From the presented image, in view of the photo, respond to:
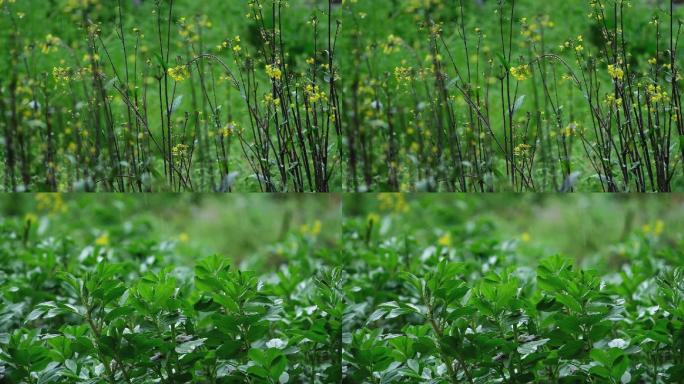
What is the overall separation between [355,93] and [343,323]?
0.93 m

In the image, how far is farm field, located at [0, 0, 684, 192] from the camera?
2.86 m

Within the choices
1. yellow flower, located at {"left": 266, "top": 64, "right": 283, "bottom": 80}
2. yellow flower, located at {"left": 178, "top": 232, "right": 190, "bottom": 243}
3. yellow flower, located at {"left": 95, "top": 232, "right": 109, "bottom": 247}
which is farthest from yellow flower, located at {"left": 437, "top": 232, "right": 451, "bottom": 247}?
yellow flower, located at {"left": 95, "top": 232, "right": 109, "bottom": 247}

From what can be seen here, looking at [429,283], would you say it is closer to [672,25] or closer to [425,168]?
[425,168]

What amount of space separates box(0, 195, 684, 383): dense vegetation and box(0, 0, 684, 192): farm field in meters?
0.42

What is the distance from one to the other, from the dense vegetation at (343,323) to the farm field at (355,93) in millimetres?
423

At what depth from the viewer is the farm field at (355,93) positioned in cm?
286

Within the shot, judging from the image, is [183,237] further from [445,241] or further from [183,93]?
[445,241]

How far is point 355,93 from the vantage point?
2879mm

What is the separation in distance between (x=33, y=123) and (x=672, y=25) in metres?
2.67

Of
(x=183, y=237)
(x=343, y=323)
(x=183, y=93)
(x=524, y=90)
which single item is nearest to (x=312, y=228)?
(x=183, y=237)

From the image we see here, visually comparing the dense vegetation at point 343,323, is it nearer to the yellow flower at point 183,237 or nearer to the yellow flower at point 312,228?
the yellow flower at point 312,228

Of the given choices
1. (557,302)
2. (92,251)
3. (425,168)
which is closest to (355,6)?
(425,168)

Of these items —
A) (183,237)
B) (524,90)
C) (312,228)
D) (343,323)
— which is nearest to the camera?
(343,323)

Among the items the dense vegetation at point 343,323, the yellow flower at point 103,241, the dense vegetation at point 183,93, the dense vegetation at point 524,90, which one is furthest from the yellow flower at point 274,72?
the yellow flower at point 103,241
